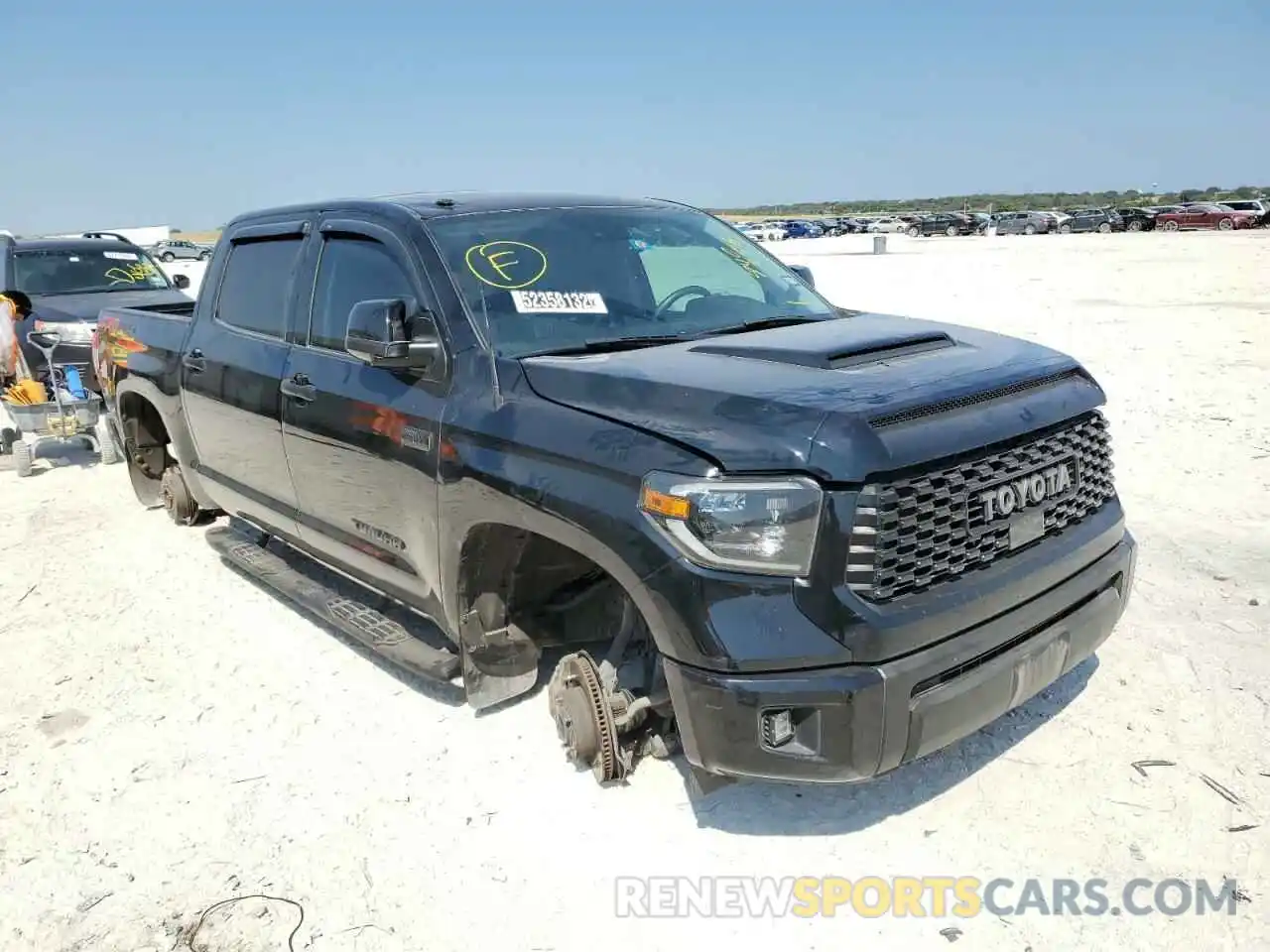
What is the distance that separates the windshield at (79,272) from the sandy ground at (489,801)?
710 cm

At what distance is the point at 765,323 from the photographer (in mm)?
4008

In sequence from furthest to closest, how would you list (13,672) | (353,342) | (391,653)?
(13,672) < (391,653) < (353,342)

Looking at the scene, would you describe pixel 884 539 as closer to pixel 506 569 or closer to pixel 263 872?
pixel 506 569

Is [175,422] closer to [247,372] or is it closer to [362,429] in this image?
[247,372]

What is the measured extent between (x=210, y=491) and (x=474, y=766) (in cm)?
299

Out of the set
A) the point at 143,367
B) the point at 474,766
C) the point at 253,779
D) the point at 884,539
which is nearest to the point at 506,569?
the point at 474,766

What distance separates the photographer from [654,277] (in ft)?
13.7

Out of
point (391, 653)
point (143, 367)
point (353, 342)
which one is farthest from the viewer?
point (143, 367)

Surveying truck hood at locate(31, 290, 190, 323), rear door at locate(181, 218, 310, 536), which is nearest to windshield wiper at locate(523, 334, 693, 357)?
rear door at locate(181, 218, 310, 536)

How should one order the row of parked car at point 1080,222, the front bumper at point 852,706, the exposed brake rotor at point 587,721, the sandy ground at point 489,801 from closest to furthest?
1. the front bumper at point 852,706
2. the sandy ground at point 489,801
3. the exposed brake rotor at point 587,721
4. the row of parked car at point 1080,222

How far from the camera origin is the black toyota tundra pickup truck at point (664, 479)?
2629 millimetres

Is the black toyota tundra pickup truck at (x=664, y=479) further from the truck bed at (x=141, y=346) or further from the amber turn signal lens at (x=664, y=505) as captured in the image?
the truck bed at (x=141, y=346)

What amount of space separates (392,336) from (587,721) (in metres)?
1.51

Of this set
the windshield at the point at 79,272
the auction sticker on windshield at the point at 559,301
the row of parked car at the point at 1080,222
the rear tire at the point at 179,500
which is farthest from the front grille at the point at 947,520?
the row of parked car at the point at 1080,222
